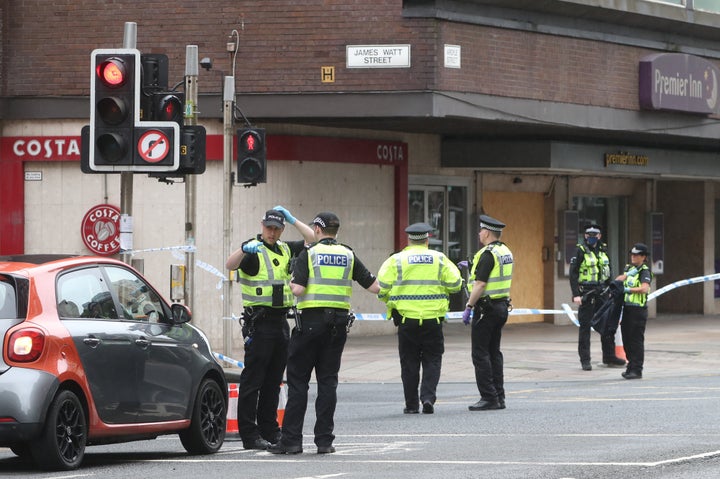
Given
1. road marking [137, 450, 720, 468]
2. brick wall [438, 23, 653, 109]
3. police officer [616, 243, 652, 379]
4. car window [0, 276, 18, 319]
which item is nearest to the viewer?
car window [0, 276, 18, 319]

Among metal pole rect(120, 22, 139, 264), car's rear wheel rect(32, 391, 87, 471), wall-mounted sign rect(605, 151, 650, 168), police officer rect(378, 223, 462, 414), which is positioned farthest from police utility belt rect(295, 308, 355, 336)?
wall-mounted sign rect(605, 151, 650, 168)

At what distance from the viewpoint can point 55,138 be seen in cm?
2334

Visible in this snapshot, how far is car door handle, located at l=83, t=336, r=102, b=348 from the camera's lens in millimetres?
9597

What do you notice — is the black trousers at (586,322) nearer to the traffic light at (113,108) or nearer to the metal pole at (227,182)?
the metal pole at (227,182)

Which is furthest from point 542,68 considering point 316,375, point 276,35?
point 316,375

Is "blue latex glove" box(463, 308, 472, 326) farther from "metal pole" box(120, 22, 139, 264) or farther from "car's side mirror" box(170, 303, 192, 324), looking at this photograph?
"car's side mirror" box(170, 303, 192, 324)

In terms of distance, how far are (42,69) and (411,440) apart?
13.5 m

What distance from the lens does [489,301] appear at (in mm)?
14922

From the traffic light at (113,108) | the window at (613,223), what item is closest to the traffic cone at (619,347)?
the traffic light at (113,108)

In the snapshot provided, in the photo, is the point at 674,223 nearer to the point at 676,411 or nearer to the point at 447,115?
the point at 447,115

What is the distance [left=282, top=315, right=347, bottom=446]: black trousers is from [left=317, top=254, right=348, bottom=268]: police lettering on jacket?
0.43 m

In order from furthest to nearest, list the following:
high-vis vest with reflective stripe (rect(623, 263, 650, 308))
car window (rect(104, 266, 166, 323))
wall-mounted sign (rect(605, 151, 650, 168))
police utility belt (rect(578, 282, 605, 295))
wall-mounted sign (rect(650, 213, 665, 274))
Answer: wall-mounted sign (rect(650, 213, 665, 274)), wall-mounted sign (rect(605, 151, 650, 168)), police utility belt (rect(578, 282, 605, 295)), high-vis vest with reflective stripe (rect(623, 263, 650, 308)), car window (rect(104, 266, 166, 323))

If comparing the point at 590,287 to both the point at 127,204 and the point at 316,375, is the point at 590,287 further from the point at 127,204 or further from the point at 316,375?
the point at 316,375

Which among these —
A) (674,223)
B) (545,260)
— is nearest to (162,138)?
(545,260)
